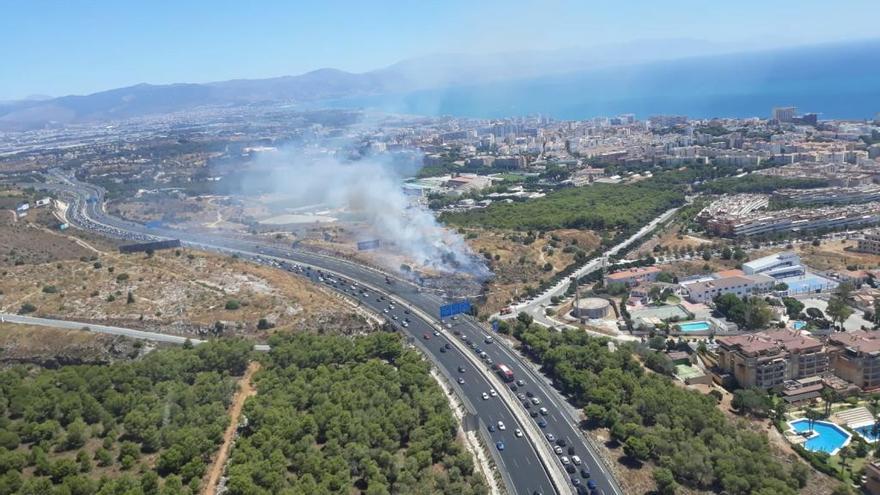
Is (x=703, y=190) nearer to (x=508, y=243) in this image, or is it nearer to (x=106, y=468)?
(x=508, y=243)

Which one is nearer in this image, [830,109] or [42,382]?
[42,382]

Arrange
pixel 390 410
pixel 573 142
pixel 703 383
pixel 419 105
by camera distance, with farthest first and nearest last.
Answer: pixel 419 105, pixel 573 142, pixel 703 383, pixel 390 410

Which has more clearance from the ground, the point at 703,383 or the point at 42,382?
the point at 42,382

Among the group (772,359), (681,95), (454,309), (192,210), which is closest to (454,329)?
(454,309)

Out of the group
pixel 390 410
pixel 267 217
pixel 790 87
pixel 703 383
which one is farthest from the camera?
pixel 790 87

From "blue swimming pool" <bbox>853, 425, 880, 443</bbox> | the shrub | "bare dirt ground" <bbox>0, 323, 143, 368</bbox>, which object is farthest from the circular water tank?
the shrub

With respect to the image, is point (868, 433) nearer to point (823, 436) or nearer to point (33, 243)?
point (823, 436)

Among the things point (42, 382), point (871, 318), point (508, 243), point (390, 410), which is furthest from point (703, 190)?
point (42, 382)
